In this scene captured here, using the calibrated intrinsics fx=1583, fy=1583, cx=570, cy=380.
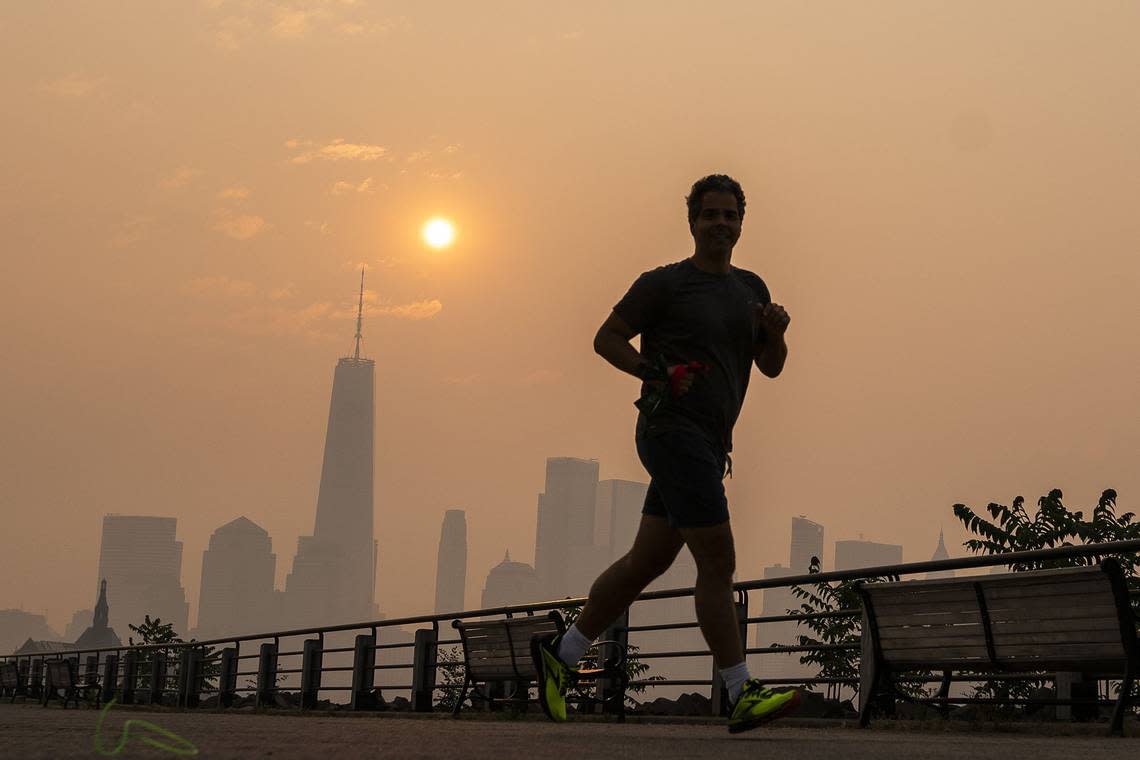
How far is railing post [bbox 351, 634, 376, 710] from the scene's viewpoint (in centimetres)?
1419

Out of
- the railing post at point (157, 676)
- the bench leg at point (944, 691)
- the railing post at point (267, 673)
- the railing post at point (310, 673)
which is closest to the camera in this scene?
the bench leg at point (944, 691)

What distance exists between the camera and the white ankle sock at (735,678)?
18.2 ft

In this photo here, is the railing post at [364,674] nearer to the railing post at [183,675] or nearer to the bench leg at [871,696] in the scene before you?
the railing post at [183,675]

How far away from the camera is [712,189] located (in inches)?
231

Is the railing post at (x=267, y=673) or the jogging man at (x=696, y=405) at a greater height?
the jogging man at (x=696, y=405)

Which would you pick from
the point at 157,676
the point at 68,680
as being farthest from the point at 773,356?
the point at 68,680

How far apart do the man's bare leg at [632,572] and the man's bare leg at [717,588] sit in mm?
164

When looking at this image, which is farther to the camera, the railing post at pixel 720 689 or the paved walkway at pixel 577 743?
the railing post at pixel 720 689

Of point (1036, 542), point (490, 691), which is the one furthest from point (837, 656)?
point (490, 691)

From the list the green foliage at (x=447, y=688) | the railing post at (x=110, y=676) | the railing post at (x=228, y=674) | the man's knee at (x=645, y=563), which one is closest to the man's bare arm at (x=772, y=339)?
the man's knee at (x=645, y=563)

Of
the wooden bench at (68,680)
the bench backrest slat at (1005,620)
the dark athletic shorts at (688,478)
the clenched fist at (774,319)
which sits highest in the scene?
the clenched fist at (774,319)

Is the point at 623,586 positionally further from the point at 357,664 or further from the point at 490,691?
the point at 357,664

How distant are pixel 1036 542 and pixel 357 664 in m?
8.78

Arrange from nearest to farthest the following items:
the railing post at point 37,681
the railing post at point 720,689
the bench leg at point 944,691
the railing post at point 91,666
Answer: the bench leg at point 944,691 < the railing post at point 720,689 < the railing post at point 91,666 < the railing post at point 37,681
